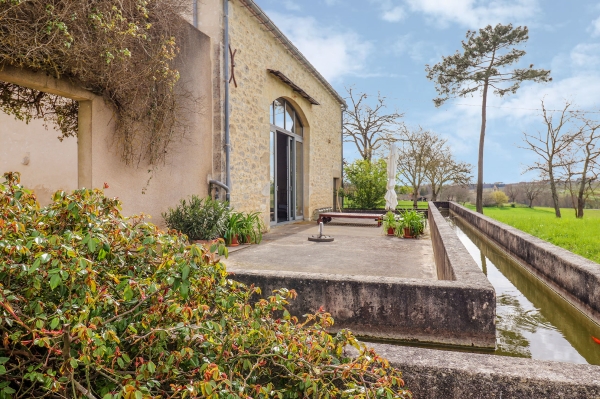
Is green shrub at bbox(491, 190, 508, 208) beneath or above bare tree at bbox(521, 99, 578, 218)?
beneath

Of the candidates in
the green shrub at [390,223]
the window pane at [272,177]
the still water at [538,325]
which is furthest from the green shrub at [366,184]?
the still water at [538,325]

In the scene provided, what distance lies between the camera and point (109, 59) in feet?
13.8

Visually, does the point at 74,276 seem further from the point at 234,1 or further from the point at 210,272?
the point at 234,1

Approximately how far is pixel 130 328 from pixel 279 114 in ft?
30.6

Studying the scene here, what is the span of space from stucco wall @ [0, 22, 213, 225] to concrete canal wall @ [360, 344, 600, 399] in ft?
14.7

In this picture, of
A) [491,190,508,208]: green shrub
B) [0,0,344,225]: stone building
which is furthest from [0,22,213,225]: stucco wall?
[491,190,508,208]: green shrub

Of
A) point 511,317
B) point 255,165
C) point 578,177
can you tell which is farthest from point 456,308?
point 578,177

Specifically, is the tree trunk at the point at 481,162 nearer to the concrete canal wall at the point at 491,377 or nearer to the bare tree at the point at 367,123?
the bare tree at the point at 367,123

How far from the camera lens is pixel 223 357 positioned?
1392 millimetres

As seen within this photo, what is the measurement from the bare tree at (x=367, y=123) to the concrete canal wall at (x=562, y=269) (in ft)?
59.6

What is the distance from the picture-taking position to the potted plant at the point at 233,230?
617 centimetres

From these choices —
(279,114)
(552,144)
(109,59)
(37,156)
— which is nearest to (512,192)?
(552,144)

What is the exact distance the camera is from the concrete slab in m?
4.42

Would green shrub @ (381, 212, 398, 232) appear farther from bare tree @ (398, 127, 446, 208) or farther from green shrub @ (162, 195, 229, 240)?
bare tree @ (398, 127, 446, 208)
